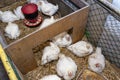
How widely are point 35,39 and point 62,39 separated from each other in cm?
33

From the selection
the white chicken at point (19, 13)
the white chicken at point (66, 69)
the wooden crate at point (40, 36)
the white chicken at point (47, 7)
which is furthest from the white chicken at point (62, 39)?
the white chicken at point (19, 13)

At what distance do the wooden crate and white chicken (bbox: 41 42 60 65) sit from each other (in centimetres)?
9

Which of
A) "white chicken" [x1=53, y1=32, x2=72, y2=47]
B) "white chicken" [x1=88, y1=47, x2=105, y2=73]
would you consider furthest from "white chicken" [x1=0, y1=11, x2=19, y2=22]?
"white chicken" [x1=88, y1=47, x2=105, y2=73]

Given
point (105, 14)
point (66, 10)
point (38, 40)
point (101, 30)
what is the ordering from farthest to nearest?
point (66, 10) < point (101, 30) < point (105, 14) < point (38, 40)

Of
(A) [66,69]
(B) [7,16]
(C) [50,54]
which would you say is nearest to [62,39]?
(C) [50,54]

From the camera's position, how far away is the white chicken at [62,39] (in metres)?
1.33

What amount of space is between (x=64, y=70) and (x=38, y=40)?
29 cm

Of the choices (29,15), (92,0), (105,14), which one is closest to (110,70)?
(105,14)

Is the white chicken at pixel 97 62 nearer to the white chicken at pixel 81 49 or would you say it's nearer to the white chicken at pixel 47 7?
the white chicken at pixel 81 49

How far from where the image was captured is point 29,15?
4.46ft

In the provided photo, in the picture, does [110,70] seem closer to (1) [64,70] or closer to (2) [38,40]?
(1) [64,70]

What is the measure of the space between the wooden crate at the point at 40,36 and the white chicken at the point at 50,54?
0.28 ft

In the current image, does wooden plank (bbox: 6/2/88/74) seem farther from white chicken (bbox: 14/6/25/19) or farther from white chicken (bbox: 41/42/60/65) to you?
white chicken (bbox: 14/6/25/19)

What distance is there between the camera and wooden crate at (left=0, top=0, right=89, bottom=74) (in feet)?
3.24
